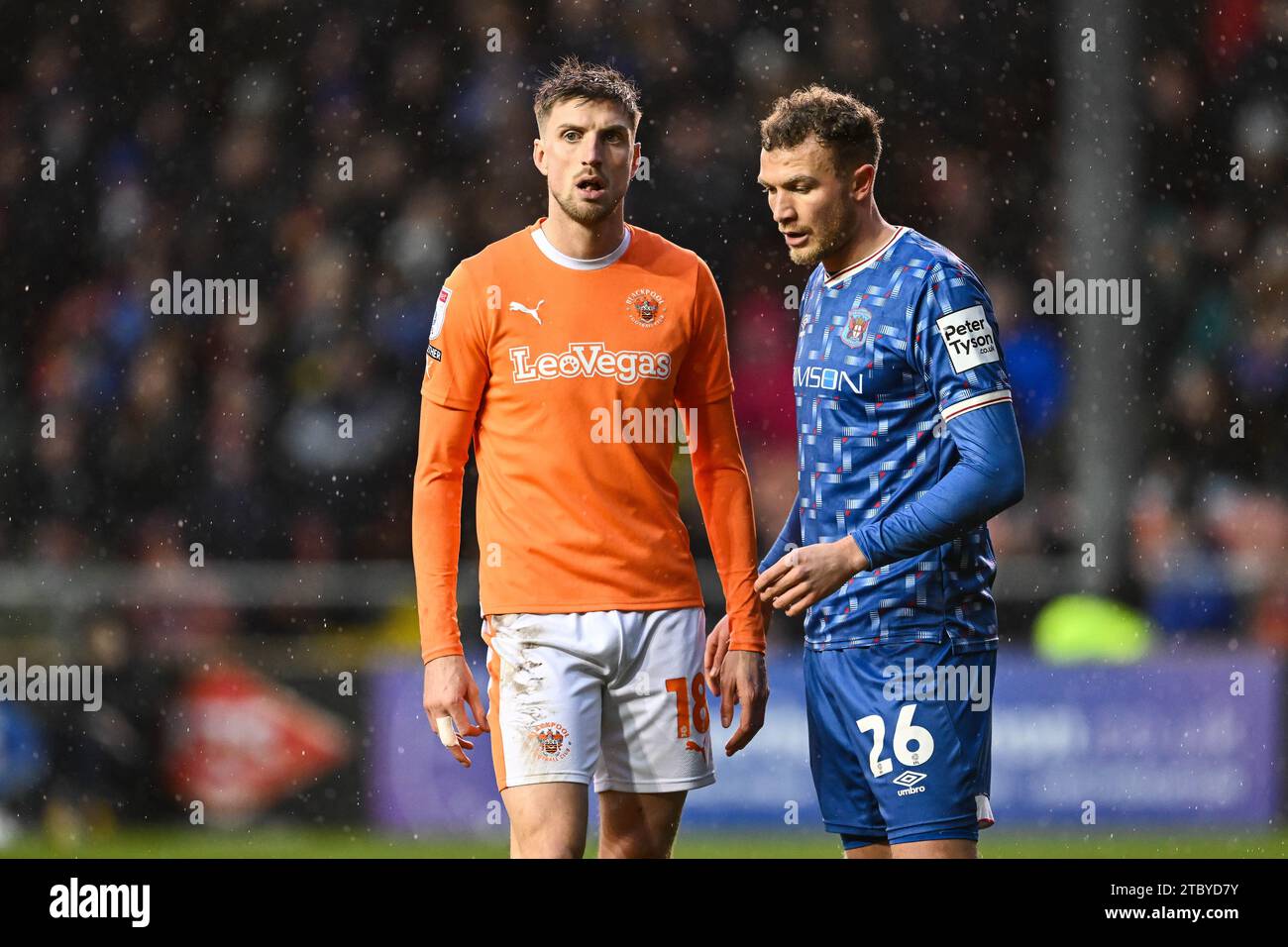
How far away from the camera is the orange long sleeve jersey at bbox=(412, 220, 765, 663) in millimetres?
3621

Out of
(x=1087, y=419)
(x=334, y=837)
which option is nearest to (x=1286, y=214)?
(x=1087, y=419)

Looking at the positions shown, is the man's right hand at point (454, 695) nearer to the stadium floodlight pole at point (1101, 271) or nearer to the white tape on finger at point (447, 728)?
the white tape on finger at point (447, 728)

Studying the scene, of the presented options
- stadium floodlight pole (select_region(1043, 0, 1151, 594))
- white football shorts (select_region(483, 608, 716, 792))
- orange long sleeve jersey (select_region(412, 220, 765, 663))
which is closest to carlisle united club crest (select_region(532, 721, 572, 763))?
white football shorts (select_region(483, 608, 716, 792))

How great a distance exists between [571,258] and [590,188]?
0.56 ft

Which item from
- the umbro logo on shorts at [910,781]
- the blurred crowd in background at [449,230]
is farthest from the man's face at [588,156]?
the blurred crowd in background at [449,230]

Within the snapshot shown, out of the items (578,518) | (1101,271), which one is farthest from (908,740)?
(1101,271)

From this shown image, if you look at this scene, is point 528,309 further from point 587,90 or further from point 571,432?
point 587,90

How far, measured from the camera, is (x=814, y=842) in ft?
23.6

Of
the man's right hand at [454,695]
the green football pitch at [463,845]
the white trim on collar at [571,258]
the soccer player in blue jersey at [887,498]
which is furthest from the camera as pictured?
the green football pitch at [463,845]

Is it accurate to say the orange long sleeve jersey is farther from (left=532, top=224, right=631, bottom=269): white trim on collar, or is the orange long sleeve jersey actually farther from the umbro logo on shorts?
the umbro logo on shorts

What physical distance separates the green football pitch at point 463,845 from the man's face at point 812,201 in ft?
12.9

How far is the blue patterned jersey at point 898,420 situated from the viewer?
339 centimetres

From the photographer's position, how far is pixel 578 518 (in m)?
3.62
